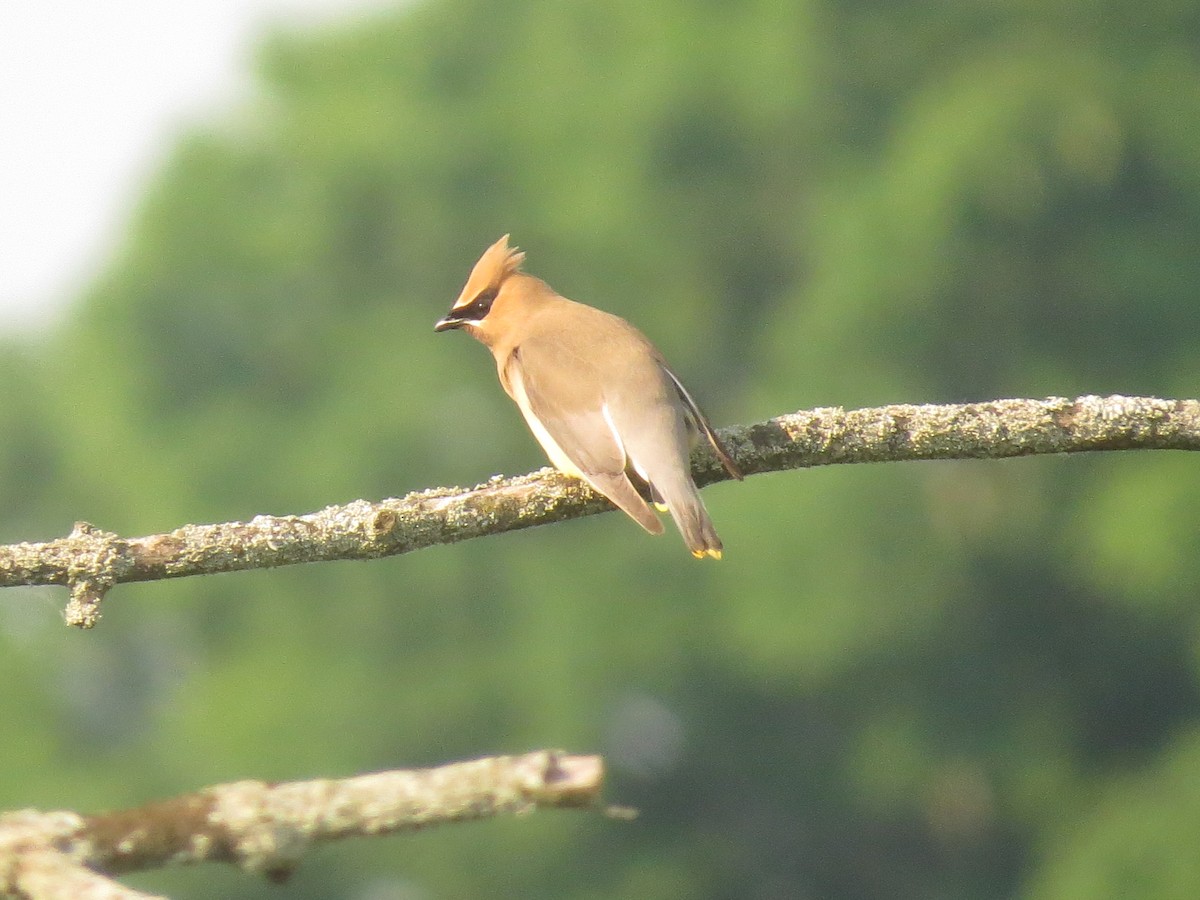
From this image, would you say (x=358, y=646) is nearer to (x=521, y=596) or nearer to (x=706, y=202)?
(x=521, y=596)

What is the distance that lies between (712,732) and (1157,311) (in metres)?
11.3

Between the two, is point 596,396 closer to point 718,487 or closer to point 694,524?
point 694,524

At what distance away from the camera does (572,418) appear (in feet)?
20.1

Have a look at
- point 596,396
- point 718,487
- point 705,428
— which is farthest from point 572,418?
point 718,487

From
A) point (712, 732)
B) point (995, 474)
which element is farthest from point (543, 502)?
point (995, 474)

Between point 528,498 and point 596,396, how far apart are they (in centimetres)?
137

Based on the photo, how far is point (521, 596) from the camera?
35.0 m

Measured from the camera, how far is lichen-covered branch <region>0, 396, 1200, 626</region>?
4.39m

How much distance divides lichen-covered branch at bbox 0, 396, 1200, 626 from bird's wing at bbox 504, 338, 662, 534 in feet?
0.55

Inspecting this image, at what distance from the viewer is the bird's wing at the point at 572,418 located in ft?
18.1

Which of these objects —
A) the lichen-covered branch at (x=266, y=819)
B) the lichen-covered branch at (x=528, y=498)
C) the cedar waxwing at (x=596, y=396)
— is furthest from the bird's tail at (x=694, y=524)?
the lichen-covered branch at (x=266, y=819)

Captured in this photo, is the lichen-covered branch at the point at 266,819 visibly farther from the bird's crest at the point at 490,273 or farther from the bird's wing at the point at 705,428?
the bird's crest at the point at 490,273

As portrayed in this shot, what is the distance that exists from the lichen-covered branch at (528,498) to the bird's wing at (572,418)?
0.17 m

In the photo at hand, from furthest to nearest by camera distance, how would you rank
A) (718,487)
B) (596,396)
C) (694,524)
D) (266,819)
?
(718,487) → (596,396) → (694,524) → (266,819)
